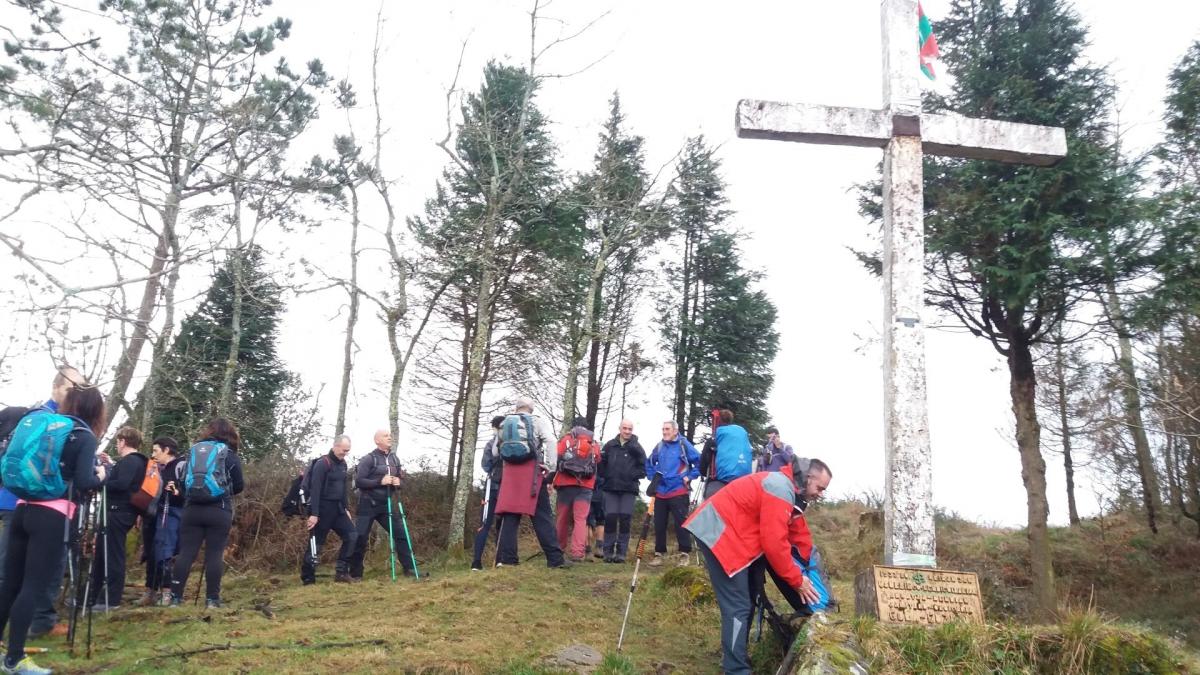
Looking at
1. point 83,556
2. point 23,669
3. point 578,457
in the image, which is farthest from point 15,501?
point 578,457

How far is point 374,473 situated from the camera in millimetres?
11047

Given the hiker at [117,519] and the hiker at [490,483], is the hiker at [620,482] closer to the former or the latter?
the hiker at [490,483]

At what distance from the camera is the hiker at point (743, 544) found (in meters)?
5.55

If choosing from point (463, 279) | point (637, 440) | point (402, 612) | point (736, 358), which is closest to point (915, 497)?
point (402, 612)

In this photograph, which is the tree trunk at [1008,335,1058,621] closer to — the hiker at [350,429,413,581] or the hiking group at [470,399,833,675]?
the hiking group at [470,399,833,675]

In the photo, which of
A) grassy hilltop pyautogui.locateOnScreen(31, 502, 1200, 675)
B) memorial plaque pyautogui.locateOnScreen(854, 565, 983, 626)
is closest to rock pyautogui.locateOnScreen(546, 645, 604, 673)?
grassy hilltop pyautogui.locateOnScreen(31, 502, 1200, 675)

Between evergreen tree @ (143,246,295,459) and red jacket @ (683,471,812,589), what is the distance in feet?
44.8

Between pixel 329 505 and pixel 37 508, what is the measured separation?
5087mm

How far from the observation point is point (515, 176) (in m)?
16.1

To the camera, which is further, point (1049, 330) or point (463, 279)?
point (463, 279)

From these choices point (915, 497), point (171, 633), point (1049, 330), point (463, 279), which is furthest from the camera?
point (463, 279)

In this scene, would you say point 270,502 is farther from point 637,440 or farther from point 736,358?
point 736,358

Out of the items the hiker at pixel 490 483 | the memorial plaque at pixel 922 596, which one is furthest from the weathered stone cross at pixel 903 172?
the hiker at pixel 490 483

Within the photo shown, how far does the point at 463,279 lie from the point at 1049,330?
13291mm
